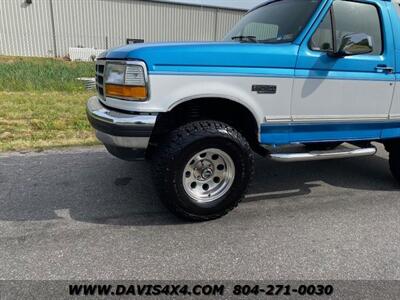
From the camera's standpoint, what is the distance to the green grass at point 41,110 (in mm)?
5772

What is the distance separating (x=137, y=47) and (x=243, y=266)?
6.45ft

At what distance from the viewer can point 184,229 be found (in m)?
3.24

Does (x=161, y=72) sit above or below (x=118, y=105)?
above

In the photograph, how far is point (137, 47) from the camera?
3014 mm

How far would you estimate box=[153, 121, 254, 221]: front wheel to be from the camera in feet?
10.2

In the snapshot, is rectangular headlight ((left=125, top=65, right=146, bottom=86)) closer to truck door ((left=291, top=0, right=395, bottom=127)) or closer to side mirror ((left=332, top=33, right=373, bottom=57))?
truck door ((left=291, top=0, right=395, bottom=127))

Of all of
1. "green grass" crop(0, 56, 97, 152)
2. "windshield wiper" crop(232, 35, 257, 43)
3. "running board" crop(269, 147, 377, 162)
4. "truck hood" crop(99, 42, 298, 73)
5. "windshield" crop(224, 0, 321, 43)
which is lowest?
"green grass" crop(0, 56, 97, 152)

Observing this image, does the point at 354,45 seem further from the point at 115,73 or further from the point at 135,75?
the point at 115,73

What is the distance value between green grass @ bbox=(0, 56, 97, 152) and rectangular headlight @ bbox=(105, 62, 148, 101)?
291 cm

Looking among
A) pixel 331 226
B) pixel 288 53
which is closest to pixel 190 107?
pixel 288 53

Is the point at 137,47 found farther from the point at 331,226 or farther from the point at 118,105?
the point at 331,226

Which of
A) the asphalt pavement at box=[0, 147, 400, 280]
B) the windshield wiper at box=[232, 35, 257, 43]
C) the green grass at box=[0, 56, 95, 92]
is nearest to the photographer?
the asphalt pavement at box=[0, 147, 400, 280]

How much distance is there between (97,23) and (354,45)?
2917cm

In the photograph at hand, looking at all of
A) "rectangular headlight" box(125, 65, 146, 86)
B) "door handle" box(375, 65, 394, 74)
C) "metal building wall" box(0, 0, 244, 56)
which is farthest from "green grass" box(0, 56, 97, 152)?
"metal building wall" box(0, 0, 244, 56)
